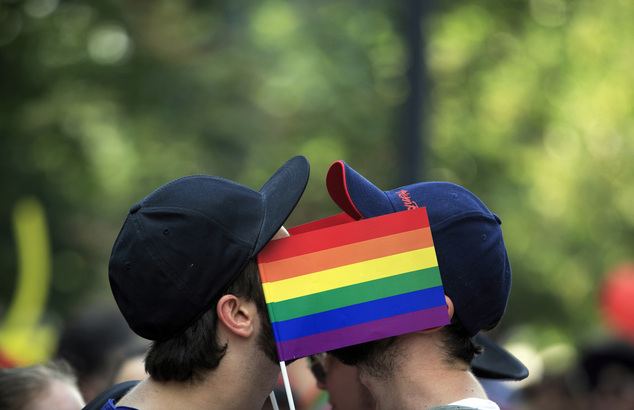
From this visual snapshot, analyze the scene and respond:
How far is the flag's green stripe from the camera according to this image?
2.27m

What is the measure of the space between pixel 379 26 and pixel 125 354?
6.45 m

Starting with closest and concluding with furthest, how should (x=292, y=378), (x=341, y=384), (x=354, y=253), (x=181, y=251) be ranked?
1. (x=181, y=251)
2. (x=354, y=253)
3. (x=341, y=384)
4. (x=292, y=378)

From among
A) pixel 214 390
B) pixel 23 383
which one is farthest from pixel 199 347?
pixel 23 383

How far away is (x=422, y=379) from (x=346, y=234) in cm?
47

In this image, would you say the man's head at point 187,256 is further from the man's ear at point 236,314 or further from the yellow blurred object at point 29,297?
the yellow blurred object at point 29,297

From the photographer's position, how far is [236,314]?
227cm

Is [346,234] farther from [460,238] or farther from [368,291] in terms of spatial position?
[460,238]

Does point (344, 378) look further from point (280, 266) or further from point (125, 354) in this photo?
point (125, 354)

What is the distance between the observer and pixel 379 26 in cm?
940

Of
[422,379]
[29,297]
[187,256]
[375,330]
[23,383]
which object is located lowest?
[29,297]

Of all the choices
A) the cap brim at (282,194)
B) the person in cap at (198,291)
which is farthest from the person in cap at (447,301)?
the person in cap at (198,291)

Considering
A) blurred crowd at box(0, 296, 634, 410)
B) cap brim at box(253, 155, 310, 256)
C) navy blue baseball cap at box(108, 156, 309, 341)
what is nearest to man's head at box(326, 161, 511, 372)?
cap brim at box(253, 155, 310, 256)

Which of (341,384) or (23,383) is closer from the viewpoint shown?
(341,384)

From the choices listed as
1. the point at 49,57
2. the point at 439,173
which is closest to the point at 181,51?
the point at 49,57
